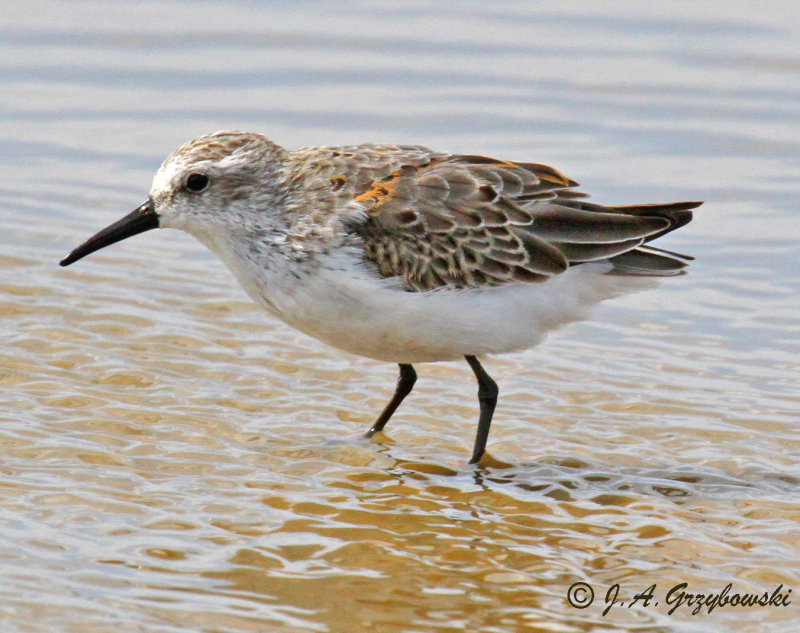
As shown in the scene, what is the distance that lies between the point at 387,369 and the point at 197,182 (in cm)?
242

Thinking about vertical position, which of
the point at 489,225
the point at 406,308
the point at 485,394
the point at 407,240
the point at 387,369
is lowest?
the point at 387,369

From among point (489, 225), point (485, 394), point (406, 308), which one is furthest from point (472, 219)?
point (485, 394)

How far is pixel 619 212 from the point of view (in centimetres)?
820

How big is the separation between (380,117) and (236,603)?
8.96 m

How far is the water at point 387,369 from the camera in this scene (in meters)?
6.39

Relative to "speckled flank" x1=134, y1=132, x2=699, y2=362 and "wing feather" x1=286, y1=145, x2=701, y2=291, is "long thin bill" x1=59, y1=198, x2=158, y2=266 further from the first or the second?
"wing feather" x1=286, y1=145, x2=701, y2=291

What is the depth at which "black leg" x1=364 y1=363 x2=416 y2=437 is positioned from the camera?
8.41 meters

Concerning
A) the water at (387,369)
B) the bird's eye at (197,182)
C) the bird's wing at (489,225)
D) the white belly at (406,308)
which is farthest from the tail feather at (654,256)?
the bird's eye at (197,182)

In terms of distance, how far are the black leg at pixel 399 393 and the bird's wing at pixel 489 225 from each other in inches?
39.9

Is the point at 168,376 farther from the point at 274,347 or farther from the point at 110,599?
the point at 110,599

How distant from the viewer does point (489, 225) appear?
787 centimetres

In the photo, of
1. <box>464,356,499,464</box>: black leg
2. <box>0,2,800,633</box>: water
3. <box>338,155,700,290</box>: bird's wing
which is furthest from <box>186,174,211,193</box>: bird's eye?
<box>464,356,499,464</box>: black leg

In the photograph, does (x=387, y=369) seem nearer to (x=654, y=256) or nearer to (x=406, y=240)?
(x=406, y=240)

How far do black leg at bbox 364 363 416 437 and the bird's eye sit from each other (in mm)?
1688
